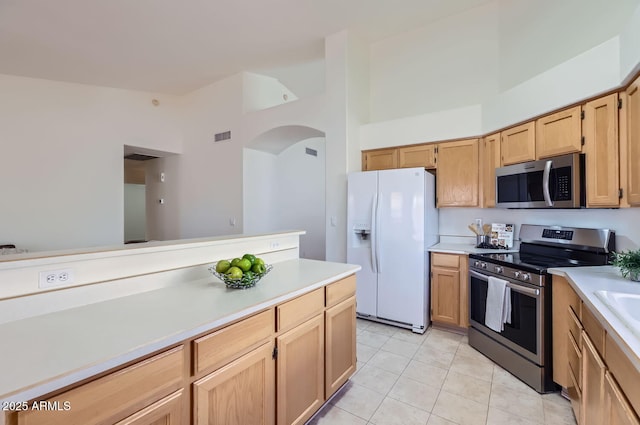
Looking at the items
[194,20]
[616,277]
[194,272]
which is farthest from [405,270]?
[194,20]

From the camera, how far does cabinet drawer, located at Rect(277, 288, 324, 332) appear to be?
147cm

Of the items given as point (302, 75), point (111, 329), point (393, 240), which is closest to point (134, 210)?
point (302, 75)

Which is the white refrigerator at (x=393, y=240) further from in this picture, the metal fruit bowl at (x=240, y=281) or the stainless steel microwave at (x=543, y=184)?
the metal fruit bowl at (x=240, y=281)

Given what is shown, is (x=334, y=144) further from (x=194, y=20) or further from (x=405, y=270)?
(x=194, y=20)

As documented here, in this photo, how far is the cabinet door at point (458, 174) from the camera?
3.18 metres

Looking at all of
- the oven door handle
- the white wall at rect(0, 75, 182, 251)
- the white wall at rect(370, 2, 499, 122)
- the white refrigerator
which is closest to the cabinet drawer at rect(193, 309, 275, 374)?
the oven door handle

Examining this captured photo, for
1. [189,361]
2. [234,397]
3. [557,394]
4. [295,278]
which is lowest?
[557,394]

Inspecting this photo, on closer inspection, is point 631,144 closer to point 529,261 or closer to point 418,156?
point 529,261

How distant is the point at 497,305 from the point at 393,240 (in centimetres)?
111

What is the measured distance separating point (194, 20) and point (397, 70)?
2.55m

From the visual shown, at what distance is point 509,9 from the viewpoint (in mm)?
3170

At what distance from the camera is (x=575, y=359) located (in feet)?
5.79

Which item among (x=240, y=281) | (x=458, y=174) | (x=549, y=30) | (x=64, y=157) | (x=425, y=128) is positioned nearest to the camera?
(x=240, y=281)

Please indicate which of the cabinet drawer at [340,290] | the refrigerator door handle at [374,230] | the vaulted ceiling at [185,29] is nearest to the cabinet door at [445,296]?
the refrigerator door handle at [374,230]
